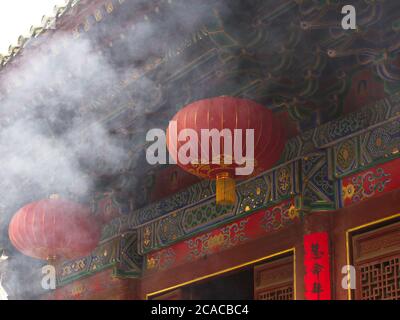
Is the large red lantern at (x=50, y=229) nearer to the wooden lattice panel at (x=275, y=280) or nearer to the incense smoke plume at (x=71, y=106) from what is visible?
the incense smoke plume at (x=71, y=106)

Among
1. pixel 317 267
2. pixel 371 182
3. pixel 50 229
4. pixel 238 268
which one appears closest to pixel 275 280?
pixel 238 268

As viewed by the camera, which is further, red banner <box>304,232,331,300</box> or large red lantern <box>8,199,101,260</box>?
large red lantern <box>8,199,101,260</box>

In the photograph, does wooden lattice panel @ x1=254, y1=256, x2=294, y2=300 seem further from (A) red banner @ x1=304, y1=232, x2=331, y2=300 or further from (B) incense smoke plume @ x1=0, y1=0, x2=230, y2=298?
(B) incense smoke plume @ x1=0, y1=0, x2=230, y2=298

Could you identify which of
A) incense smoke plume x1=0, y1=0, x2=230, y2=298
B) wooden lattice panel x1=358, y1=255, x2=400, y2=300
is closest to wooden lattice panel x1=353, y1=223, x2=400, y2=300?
wooden lattice panel x1=358, y1=255, x2=400, y2=300

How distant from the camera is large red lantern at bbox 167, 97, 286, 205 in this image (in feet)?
21.9

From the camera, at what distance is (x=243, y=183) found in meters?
7.87

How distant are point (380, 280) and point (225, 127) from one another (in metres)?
1.28

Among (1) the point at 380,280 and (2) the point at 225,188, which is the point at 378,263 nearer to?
(1) the point at 380,280

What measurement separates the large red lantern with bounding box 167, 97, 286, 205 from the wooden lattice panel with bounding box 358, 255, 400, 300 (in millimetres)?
899

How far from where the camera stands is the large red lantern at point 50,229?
27.2 ft
